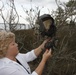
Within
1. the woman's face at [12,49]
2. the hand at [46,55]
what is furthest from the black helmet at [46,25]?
the woman's face at [12,49]

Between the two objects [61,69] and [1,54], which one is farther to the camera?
[61,69]

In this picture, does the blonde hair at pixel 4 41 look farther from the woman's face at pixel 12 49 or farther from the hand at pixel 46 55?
the hand at pixel 46 55

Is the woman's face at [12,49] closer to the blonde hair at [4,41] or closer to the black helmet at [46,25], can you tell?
the blonde hair at [4,41]

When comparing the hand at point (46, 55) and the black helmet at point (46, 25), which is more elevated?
the black helmet at point (46, 25)

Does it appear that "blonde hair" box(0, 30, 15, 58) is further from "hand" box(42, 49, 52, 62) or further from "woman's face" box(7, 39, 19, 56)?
"hand" box(42, 49, 52, 62)

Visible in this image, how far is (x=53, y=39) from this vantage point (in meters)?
2.88

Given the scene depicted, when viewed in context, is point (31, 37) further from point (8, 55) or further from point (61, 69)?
point (8, 55)

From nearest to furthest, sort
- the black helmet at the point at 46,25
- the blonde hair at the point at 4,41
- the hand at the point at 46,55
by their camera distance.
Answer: the blonde hair at the point at 4,41 → the hand at the point at 46,55 → the black helmet at the point at 46,25

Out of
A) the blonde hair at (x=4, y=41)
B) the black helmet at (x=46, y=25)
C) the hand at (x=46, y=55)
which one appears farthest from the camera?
the black helmet at (x=46, y=25)

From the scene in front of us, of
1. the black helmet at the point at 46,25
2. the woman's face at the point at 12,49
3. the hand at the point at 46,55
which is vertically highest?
the black helmet at the point at 46,25

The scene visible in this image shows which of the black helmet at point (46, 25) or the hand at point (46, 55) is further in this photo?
the black helmet at point (46, 25)

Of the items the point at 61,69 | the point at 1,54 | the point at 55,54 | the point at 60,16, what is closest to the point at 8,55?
the point at 1,54

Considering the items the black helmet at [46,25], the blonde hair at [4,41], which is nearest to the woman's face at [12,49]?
the blonde hair at [4,41]

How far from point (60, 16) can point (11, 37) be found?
8.91ft
